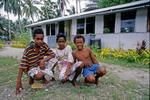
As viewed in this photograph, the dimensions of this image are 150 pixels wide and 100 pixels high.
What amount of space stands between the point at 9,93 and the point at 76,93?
4.51 feet

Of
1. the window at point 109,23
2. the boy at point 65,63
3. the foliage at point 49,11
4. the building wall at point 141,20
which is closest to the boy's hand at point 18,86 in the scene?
the boy at point 65,63

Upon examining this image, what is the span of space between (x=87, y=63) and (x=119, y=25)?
921 cm

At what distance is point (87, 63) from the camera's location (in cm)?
449

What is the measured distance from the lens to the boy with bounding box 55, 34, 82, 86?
4.45 metres

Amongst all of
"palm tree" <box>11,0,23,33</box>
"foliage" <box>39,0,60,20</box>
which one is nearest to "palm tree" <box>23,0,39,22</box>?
"palm tree" <box>11,0,23,33</box>

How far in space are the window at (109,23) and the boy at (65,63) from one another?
9.58m

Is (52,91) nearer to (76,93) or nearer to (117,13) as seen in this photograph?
(76,93)

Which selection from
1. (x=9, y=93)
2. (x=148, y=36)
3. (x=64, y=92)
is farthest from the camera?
(x=148, y=36)

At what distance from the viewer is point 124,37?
1256 cm

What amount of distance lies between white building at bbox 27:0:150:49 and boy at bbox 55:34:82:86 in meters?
7.41

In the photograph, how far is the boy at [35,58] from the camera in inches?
171

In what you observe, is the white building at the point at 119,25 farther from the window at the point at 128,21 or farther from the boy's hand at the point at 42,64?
the boy's hand at the point at 42,64

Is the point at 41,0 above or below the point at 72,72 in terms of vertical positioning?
above

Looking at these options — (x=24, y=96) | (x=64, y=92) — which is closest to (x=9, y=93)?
(x=24, y=96)
